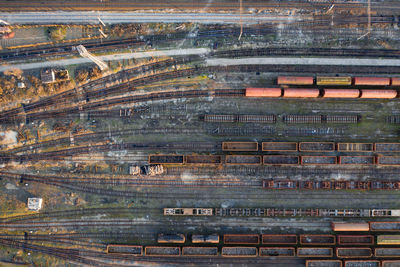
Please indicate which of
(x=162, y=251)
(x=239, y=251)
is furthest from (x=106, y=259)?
(x=239, y=251)

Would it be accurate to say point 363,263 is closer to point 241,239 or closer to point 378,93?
point 241,239

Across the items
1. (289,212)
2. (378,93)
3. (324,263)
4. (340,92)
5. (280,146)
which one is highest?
(340,92)

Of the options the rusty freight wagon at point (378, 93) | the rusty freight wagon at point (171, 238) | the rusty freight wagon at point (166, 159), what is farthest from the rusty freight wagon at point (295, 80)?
the rusty freight wagon at point (171, 238)

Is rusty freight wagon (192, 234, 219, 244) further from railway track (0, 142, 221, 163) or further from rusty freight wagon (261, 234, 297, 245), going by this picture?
railway track (0, 142, 221, 163)

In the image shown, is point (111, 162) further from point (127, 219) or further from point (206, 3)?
point (206, 3)

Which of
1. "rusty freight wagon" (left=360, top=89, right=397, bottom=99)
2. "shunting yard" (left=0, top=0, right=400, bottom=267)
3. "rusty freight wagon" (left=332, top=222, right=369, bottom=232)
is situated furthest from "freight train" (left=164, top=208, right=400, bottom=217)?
"rusty freight wagon" (left=360, top=89, right=397, bottom=99)
